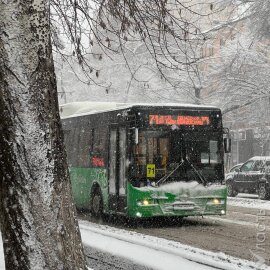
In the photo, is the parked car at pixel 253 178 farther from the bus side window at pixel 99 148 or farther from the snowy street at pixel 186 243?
the bus side window at pixel 99 148

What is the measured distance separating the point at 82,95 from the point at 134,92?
7.82 meters

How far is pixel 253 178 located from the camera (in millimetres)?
24672

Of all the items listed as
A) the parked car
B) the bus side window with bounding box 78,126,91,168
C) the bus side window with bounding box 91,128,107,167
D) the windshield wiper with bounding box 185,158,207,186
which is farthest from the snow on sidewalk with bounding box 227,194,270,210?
the bus side window with bounding box 91,128,107,167

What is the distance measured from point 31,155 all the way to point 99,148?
1098cm

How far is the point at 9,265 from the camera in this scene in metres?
4.79

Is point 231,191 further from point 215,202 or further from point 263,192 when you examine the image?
point 215,202

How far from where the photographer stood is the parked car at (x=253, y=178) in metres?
23.9

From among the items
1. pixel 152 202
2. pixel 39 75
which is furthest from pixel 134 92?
pixel 39 75

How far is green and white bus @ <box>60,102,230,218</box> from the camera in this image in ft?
44.9

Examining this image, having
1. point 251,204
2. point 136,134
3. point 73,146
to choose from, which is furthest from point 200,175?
point 251,204

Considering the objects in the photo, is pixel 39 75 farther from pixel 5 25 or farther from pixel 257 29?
pixel 257 29

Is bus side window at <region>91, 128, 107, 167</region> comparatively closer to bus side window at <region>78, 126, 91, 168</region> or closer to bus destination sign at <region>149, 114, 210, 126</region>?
bus side window at <region>78, 126, 91, 168</region>

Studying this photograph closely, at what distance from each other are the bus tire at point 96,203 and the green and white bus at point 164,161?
0.62 metres

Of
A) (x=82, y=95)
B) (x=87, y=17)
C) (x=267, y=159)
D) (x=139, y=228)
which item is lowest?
(x=139, y=228)
